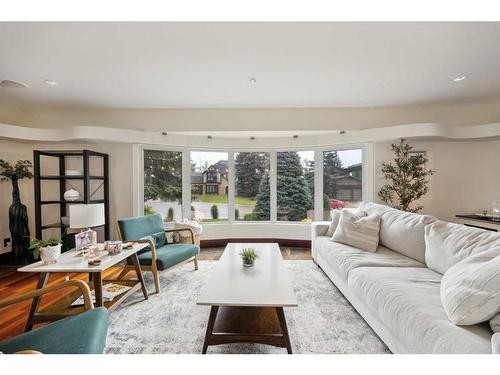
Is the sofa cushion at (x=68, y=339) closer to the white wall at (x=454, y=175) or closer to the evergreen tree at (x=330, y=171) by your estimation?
the evergreen tree at (x=330, y=171)

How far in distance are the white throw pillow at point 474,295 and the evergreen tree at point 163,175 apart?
13.3 feet

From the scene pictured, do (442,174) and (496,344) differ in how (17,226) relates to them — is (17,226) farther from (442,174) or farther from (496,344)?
(442,174)

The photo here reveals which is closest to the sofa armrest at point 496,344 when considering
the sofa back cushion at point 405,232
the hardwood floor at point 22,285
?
the sofa back cushion at point 405,232

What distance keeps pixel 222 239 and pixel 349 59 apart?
139 inches

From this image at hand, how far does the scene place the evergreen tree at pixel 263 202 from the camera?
4.54m

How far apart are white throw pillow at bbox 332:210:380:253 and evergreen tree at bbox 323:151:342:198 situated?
1.53m

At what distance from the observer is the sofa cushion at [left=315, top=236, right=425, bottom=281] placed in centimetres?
196

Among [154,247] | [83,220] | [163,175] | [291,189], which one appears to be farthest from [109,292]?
[291,189]

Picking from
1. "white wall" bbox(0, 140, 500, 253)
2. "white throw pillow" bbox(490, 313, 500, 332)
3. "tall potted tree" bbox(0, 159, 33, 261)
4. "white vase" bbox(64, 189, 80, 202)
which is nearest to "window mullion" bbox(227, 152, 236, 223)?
"white wall" bbox(0, 140, 500, 253)

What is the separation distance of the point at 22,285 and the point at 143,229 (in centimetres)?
156

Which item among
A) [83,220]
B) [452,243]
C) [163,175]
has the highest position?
[163,175]

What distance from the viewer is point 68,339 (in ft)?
3.36

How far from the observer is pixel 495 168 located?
3676 mm
